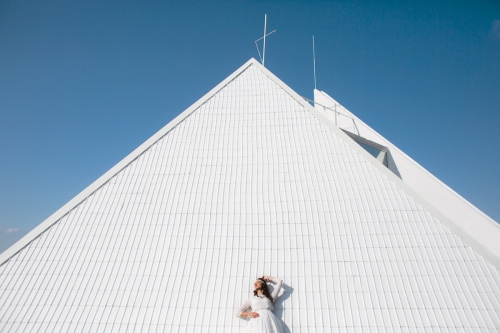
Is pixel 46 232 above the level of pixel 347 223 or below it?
below

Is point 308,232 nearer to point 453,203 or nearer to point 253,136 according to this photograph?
point 253,136

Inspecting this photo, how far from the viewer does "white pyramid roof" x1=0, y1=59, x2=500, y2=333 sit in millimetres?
4461

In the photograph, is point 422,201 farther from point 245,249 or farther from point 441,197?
point 441,197

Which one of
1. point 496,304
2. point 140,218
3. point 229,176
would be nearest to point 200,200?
point 229,176

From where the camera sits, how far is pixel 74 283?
16.5 feet

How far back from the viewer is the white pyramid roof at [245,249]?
14.6ft

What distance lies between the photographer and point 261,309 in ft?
14.1

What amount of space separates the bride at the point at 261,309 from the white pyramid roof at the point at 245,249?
208mm

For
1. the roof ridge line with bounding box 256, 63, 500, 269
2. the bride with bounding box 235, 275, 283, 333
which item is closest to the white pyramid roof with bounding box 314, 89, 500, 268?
the roof ridge line with bounding box 256, 63, 500, 269

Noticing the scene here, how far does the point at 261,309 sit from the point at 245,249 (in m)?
1.20

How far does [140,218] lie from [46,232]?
222 centimetres

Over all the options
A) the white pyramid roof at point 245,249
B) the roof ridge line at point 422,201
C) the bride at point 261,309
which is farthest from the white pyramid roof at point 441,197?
the bride at point 261,309

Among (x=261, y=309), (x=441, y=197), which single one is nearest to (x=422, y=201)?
(x=261, y=309)

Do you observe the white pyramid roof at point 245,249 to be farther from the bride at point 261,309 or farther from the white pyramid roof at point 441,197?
the white pyramid roof at point 441,197
